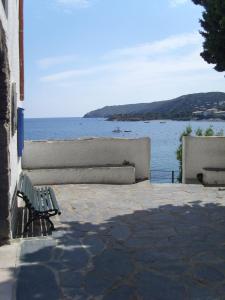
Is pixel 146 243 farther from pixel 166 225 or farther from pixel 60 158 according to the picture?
Answer: pixel 60 158

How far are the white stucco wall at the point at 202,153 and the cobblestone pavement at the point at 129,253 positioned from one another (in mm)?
2738

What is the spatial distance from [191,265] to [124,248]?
4.00 ft

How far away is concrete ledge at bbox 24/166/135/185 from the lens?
466 inches

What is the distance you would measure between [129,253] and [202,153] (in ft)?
23.3

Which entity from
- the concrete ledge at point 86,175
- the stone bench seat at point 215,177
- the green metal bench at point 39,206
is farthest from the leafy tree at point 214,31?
the green metal bench at point 39,206

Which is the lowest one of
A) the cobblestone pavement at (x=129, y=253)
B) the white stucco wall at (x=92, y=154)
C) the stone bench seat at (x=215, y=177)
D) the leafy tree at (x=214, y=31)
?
the cobblestone pavement at (x=129, y=253)

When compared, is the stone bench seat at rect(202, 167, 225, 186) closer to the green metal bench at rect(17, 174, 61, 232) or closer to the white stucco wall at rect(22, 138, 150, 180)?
the white stucco wall at rect(22, 138, 150, 180)

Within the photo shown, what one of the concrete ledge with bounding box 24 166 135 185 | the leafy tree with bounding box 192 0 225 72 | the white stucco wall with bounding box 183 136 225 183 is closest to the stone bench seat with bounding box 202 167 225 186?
the white stucco wall with bounding box 183 136 225 183

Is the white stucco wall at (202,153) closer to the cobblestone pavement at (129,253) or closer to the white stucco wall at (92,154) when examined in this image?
the white stucco wall at (92,154)

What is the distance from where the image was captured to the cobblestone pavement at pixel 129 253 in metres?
4.84

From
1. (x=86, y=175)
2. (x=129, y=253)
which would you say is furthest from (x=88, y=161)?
(x=129, y=253)

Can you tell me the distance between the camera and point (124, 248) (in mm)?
6328

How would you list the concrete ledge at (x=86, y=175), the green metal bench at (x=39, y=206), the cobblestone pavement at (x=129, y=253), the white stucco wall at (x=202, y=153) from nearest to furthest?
the cobblestone pavement at (x=129, y=253) → the green metal bench at (x=39, y=206) → the concrete ledge at (x=86, y=175) → the white stucco wall at (x=202, y=153)

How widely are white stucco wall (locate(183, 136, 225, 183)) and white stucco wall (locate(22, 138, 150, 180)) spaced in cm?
130
